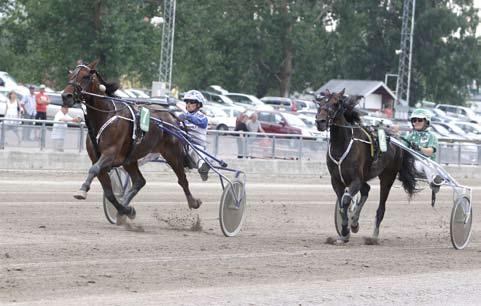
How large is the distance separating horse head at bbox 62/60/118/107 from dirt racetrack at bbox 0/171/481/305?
144 centimetres

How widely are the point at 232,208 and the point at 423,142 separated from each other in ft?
8.40

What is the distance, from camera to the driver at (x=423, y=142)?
13.8 meters

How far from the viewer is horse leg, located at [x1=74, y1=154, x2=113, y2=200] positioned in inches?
489

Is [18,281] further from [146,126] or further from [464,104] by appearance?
[464,104]

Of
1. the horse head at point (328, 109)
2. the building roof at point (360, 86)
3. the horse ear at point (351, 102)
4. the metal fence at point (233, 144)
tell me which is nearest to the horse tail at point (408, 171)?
the horse ear at point (351, 102)

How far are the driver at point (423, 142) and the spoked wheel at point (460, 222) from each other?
366 mm

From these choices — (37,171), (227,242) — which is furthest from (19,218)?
(37,171)

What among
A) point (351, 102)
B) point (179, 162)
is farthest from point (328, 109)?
point (179, 162)

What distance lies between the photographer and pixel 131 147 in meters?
13.3

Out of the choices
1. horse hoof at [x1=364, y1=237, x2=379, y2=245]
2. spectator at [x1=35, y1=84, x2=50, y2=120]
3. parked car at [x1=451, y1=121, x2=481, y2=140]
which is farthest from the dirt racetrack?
parked car at [x1=451, y1=121, x2=481, y2=140]

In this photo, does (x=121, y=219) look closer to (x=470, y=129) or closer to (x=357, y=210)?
(x=357, y=210)

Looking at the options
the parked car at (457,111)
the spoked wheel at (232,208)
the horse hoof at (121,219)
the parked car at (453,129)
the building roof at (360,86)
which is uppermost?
the building roof at (360,86)

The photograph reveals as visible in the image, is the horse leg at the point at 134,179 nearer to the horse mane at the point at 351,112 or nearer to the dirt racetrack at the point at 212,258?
the dirt racetrack at the point at 212,258

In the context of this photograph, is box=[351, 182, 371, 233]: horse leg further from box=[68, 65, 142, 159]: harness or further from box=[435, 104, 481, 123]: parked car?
box=[435, 104, 481, 123]: parked car
